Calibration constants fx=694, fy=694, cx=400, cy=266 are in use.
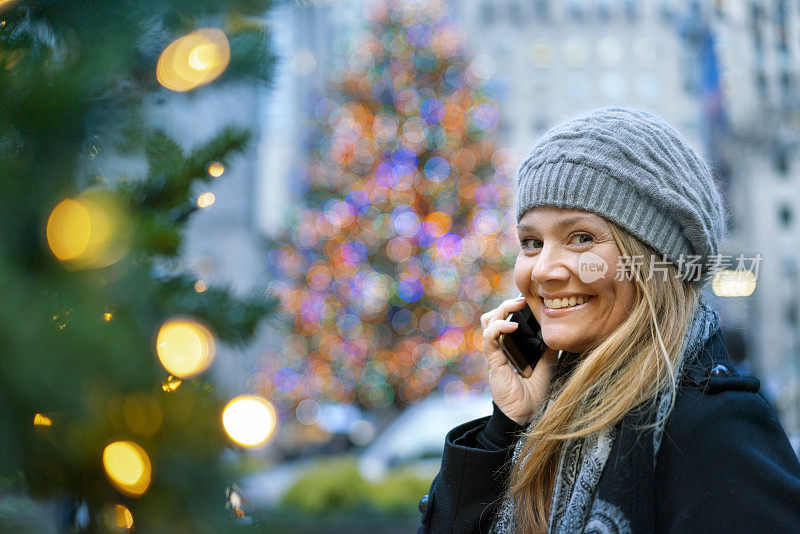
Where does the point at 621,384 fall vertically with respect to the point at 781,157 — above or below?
below

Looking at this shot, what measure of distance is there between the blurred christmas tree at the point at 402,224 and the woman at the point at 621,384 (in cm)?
1007

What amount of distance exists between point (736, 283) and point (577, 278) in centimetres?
120

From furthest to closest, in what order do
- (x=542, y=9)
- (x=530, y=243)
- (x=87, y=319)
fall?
(x=542, y=9) < (x=530, y=243) < (x=87, y=319)

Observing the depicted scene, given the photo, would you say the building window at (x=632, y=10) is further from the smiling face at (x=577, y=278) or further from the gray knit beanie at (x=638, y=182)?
the smiling face at (x=577, y=278)

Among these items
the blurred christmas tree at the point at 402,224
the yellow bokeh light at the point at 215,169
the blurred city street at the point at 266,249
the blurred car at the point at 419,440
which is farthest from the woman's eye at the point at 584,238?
the blurred christmas tree at the point at 402,224

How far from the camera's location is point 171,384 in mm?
765

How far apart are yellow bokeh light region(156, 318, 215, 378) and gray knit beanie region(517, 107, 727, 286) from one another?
0.98 meters

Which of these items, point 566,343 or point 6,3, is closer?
point 6,3

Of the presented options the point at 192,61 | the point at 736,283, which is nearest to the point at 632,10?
the point at 736,283

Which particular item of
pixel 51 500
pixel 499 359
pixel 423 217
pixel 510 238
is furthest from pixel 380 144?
pixel 51 500

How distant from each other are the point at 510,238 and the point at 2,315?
12199 millimetres

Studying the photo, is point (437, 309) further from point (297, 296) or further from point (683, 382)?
point (683, 382)

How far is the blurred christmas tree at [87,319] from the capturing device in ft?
2.21

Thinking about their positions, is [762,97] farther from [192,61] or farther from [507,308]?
[192,61]
